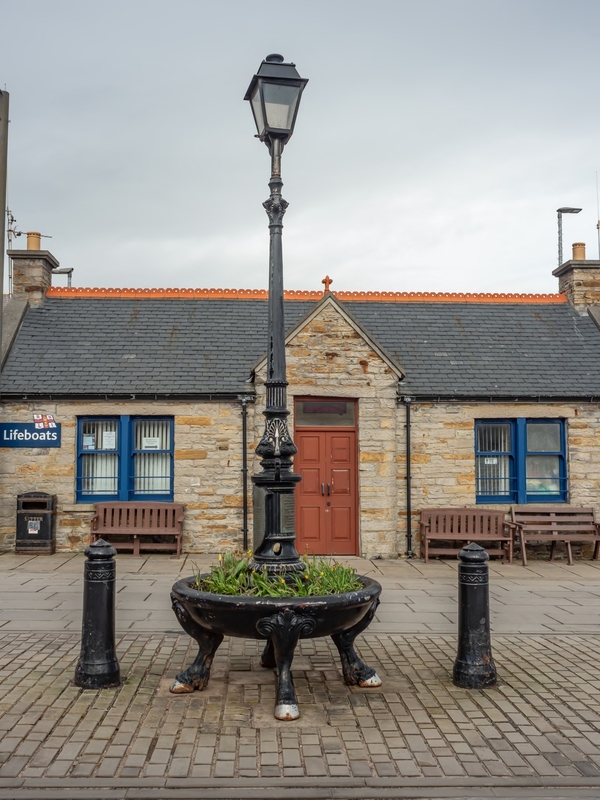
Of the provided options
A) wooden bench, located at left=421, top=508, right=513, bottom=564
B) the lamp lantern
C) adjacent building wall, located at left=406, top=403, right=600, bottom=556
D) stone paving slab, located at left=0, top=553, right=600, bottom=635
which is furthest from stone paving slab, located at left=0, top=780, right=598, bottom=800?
adjacent building wall, located at left=406, top=403, right=600, bottom=556

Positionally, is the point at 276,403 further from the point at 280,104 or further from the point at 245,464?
the point at 245,464

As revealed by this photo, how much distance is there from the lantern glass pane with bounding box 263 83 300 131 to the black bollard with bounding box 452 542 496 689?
399cm

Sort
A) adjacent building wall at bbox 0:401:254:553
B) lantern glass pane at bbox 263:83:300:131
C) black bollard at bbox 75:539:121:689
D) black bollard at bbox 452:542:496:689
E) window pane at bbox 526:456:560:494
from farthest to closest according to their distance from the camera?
1. window pane at bbox 526:456:560:494
2. adjacent building wall at bbox 0:401:254:553
3. lantern glass pane at bbox 263:83:300:131
4. black bollard at bbox 452:542:496:689
5. black bollard at bbox 75:539:121:689

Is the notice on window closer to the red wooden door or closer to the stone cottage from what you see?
the stone cottage

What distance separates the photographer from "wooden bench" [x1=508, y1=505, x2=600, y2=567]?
512 inches

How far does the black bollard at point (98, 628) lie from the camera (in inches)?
236

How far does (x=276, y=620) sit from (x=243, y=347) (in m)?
9.75

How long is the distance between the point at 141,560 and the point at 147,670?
6.34 m

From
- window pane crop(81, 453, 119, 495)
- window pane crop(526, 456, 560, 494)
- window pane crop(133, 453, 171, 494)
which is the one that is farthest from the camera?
window pane crop(526, 456, 560, 494)

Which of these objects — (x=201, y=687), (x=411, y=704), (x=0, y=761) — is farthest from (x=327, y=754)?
(x=0, y=761)

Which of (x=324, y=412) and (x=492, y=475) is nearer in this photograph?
(x=324, y=412)

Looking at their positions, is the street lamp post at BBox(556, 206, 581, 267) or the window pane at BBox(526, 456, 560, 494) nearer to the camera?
the window pane at BBox(526, 456, 560, 494)

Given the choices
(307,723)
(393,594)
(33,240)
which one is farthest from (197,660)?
(33,240)

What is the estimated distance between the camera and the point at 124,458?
13656 millimetres
